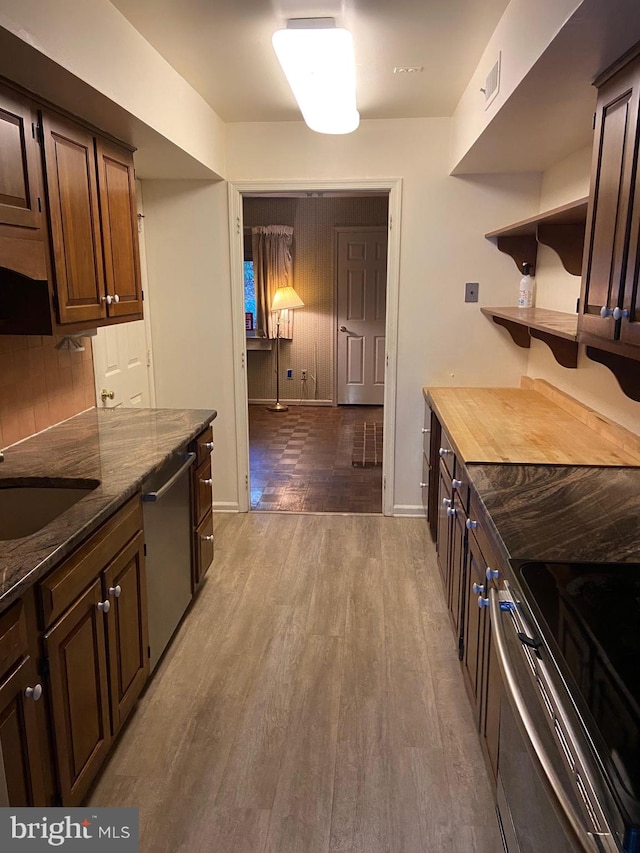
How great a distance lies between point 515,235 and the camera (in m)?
3.59

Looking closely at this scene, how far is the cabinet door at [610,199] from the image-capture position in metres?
1.58

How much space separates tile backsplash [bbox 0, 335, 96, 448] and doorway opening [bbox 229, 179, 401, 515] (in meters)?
1.31

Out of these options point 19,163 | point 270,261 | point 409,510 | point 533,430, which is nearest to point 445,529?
point 533,430

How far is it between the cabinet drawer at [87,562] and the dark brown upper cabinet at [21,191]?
0.83m

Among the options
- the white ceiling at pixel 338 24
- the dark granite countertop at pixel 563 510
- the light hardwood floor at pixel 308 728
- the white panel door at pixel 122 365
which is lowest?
the light hardwood floor at pixel 308 728

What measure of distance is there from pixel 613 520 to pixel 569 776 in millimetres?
913

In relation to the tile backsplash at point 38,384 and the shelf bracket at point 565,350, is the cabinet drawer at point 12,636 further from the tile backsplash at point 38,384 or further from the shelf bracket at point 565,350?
the shelf bracket at point 565,350

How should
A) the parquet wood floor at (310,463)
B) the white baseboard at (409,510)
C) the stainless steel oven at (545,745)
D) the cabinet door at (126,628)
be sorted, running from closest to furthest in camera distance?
the stainless steel oven at (545,745) < the cabinet door at (126,628) < the white baseboard at (409,510) < the parquet wood floor at (310,463)

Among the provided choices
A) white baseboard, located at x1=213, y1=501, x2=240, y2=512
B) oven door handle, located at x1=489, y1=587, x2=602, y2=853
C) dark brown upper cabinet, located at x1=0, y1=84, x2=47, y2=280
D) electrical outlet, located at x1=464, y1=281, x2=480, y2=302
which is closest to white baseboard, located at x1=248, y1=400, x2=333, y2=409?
white baseboard, located at x1=213, y1=501, x2=240, y2=512

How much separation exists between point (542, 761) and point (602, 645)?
242 millimetres

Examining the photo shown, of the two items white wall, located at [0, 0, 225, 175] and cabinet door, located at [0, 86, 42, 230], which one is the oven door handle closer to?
cabinet door, located at [0, 86, 42, 230]

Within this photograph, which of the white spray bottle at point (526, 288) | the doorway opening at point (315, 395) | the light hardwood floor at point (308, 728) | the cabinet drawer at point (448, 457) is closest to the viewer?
the light hardwood floor at point (308, 728)

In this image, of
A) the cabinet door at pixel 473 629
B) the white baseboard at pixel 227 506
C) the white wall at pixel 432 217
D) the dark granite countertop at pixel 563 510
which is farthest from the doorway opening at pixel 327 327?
the dark granite countertop at pixel 563 510

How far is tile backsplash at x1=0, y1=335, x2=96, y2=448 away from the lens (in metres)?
2.36
